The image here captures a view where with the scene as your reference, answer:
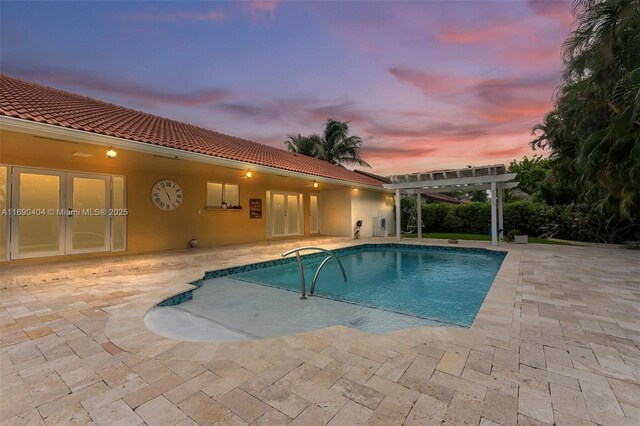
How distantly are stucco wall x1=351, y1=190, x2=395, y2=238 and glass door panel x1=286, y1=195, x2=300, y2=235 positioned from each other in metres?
2.95

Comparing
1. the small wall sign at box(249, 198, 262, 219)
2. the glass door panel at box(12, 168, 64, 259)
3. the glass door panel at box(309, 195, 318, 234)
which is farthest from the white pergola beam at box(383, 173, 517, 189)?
the glass door panel at box(12, 168, 64, 259)

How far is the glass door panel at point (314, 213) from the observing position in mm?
16091

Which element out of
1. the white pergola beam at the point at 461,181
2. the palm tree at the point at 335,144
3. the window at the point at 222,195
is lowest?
the window at the point at 222,195

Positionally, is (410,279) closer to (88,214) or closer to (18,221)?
(88,214)

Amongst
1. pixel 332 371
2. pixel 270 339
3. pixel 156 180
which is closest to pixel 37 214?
pixel 156 180

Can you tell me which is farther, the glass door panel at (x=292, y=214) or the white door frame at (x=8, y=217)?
the glass door panel at (x=292, y=214)

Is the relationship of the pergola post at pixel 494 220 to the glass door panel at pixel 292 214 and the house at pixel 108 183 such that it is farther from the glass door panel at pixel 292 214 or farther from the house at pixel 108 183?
the glass door panel at pixel 292 214

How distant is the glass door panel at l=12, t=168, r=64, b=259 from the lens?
716cm

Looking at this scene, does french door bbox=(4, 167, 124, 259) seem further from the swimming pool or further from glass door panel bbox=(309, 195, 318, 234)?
glass door panel bbox=(309, 195, 318, 234)

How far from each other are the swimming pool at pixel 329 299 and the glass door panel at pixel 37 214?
14.8ft

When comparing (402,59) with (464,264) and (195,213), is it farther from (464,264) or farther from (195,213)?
(195,213)

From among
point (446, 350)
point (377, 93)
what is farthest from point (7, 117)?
point (377, 93)

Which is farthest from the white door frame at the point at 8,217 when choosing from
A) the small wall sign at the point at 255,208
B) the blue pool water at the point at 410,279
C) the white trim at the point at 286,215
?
the white trim at the point at 286,215

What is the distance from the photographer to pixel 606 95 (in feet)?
28.0
